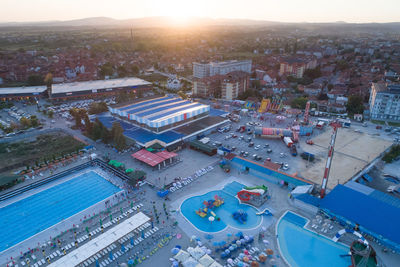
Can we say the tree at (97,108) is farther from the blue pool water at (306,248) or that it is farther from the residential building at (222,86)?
the blue pool water at (306,248)

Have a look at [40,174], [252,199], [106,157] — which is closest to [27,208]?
[40,174]

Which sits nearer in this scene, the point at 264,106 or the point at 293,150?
the point at 293,150

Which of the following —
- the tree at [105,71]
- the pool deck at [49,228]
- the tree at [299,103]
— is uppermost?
the tree at [105,71]

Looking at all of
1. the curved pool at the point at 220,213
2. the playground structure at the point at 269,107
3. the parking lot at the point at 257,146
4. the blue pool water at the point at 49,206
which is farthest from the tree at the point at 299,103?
the blue pool water at the point at 49,206

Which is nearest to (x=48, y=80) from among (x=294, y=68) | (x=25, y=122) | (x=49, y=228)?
(x=25, y=122)

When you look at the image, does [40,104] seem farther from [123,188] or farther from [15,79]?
[123,188]

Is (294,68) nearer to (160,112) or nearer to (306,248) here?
(160,112)

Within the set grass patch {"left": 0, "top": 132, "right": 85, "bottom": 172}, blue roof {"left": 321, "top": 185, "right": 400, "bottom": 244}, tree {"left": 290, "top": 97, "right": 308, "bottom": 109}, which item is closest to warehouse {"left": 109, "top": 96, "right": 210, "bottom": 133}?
grass patch {"left": 0, "top": 132, "right": 85, "bottom": 172}

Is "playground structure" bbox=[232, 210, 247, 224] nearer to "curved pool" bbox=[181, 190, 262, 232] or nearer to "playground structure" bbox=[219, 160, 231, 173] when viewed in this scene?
"curved pool" bbox=[181, 190, 262, 232]
